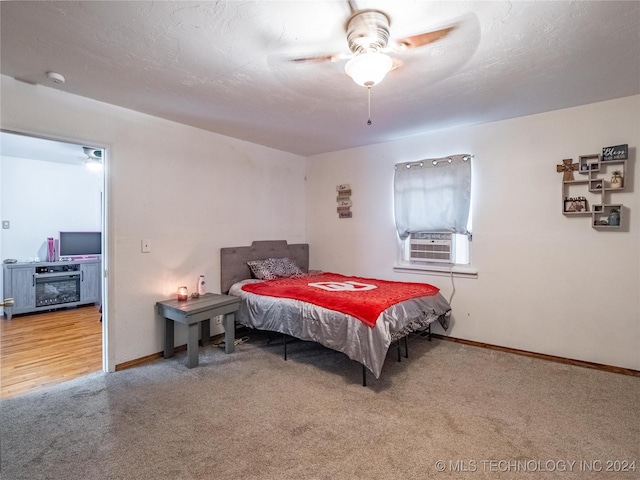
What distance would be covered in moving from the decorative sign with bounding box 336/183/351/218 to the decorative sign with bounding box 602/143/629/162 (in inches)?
105

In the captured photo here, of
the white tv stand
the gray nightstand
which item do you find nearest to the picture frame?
the gray nightstand

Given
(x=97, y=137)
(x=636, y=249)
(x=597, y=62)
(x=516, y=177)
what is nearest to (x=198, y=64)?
(x=97, y=137)

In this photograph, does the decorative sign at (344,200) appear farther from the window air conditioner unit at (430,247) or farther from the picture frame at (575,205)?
the picture frame at (575,205)

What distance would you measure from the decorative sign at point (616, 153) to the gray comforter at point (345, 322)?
191 centimetres

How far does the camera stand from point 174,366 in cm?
295

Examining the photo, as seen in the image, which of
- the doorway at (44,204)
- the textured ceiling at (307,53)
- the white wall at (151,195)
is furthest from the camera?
the doorway at (44,204)

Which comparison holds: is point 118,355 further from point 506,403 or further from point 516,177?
point 516,177

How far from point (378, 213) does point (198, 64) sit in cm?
274

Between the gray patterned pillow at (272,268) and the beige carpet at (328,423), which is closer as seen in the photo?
the beige carpet at (328,423)

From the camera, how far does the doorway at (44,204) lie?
4570mm

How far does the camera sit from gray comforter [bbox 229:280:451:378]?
2457mm

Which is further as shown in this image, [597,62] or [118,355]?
[118,355]

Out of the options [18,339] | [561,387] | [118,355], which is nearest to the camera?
[561,387]

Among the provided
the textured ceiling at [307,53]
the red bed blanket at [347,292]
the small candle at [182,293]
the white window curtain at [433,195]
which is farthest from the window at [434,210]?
the small candle at [182,293]
